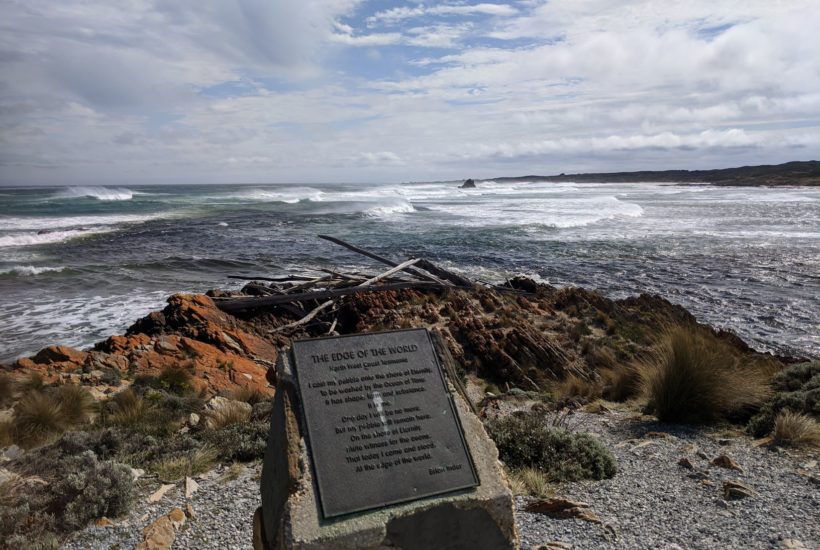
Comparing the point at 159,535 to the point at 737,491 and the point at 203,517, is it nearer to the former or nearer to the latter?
the point at 203,517

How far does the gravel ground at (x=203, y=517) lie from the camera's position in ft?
12.8

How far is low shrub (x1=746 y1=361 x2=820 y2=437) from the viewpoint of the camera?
615 cm

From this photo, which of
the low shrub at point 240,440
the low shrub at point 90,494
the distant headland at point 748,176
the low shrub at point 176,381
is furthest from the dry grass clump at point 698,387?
the distant headland at point 748,176

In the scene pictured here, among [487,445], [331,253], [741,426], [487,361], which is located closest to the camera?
[487,445]

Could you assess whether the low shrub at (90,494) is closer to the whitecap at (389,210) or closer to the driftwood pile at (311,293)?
the driftwood pile at (311,293)

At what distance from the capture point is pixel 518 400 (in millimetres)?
7797

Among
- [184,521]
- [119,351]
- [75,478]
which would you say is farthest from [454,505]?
[119,351]

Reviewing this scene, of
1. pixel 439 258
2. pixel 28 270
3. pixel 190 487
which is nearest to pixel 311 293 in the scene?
pixel 190 487

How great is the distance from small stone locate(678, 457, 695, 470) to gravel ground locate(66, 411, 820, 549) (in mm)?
62

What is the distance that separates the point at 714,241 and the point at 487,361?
782 inches

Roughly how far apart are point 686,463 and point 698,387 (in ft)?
5.03

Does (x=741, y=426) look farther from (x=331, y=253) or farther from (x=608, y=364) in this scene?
(x=331, y=253)

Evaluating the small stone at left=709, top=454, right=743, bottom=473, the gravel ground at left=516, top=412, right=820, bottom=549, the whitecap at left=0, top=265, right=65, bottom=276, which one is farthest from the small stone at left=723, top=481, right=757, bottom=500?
the whitecap at left=0, top=265, right=65, bottom=276

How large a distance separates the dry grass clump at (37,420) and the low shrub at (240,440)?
155 cm
